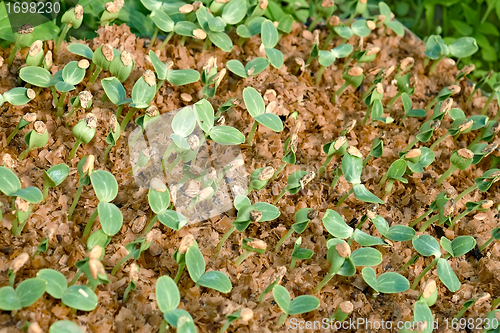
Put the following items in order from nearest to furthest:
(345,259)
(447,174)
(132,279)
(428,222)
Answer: (132,279), (345,259), (428,222), (447,174)

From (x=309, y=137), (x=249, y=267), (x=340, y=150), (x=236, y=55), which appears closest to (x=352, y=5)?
(x=236, y=55)

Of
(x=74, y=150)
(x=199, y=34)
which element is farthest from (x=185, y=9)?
(x=74, y=150)

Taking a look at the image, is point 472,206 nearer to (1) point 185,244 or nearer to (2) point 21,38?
(1) point 185,244

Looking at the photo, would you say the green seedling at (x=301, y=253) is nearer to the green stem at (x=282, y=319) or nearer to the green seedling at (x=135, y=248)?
the green stem at (x=282, y=319)

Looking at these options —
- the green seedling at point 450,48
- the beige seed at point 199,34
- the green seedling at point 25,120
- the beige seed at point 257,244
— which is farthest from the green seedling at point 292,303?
the green seedling at point 450,48

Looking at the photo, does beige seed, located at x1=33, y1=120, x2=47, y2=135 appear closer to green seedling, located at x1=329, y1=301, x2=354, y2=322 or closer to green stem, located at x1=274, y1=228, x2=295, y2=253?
green stem, located at x1=274, y1=228, x2=295, y2=253

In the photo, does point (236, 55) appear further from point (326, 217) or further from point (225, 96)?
point (326, 217)
